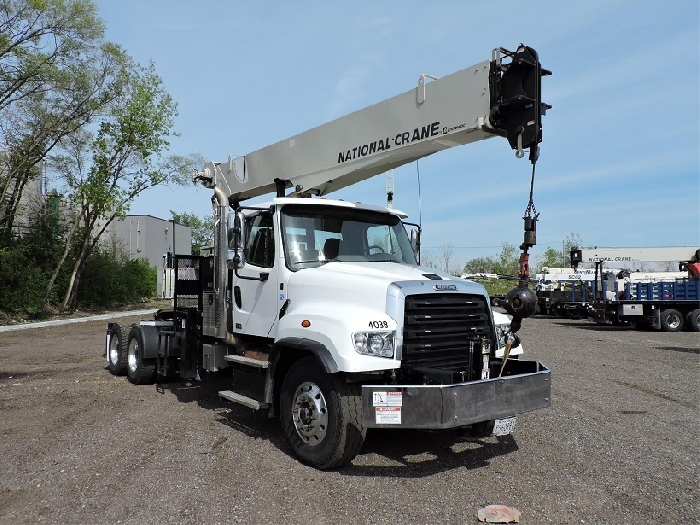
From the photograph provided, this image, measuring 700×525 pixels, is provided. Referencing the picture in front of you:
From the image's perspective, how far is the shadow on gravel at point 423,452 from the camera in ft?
16.4

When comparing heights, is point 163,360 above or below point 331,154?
below

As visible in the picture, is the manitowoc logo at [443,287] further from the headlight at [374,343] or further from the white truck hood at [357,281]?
the headlight at [374,343]

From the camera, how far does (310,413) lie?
506 cm

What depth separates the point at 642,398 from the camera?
8133 millimetres

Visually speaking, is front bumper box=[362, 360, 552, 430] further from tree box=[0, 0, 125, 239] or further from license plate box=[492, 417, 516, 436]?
tree box=[0, 0, 125, 239]

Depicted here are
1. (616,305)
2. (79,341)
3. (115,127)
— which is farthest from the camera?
(115,127)

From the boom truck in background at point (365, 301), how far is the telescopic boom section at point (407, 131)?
0.01 meters

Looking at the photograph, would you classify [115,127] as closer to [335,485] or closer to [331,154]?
[331,154]

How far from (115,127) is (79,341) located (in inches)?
477

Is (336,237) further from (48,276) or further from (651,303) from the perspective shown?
(48,276)

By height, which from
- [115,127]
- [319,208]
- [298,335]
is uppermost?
[115,127]

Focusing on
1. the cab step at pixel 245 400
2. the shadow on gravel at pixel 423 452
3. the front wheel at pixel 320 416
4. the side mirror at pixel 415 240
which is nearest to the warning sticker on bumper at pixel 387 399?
the front wheel at pixel 320 416

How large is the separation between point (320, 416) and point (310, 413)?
0.13m

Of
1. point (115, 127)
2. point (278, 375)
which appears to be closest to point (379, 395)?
point (278, 375)
